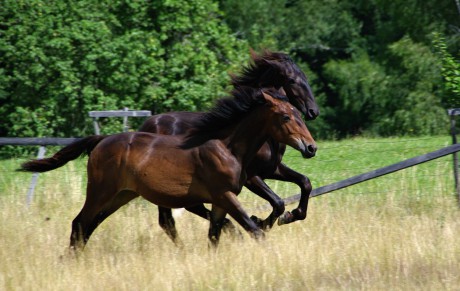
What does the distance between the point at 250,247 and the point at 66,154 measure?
2442 mm

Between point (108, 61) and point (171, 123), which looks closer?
point (171, 123)

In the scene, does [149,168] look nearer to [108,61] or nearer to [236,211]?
[236,211]

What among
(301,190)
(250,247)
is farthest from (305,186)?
(250,247)

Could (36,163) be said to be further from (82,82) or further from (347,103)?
(347,103)

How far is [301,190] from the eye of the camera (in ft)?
30.6

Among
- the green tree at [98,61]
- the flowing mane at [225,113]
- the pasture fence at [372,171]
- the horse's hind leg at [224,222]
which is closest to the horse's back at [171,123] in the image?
the pasture fence at [372,171]

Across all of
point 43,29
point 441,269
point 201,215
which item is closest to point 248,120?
point 201,215

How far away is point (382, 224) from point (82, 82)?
1412 centimetres

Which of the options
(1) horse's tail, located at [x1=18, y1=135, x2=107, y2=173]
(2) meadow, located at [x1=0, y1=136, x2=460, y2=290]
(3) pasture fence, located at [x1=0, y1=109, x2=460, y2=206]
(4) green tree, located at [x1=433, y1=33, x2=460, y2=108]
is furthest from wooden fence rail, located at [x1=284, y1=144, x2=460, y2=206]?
(4) green tree, located at [x1=433, y1=33, x2=460, y2=108]

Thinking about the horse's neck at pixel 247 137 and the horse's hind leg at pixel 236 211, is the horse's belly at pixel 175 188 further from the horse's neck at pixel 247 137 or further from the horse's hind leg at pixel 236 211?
the horse's neck at pixel 247 137

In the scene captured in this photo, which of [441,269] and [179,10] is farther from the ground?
[441,269]

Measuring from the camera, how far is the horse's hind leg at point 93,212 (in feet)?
28.0

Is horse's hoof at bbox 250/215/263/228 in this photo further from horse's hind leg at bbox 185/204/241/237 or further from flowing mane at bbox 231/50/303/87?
flowing mane at bbox 231/50/303/87

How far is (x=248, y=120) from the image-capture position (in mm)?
8320
